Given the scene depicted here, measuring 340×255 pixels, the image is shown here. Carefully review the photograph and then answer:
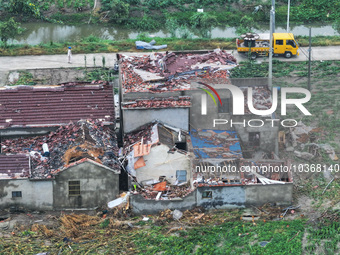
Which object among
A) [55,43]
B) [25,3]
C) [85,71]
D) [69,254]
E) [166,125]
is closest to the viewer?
[69,254]

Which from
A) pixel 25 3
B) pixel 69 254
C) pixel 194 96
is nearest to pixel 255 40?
pixel 194 96

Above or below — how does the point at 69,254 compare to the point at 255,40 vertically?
below

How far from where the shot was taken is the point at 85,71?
148 feet

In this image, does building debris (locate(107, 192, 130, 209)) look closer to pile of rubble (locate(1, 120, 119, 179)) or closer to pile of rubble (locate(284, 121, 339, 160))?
pile of rubble (locate(1, 120, 119, 179))

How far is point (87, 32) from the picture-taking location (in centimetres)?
5356

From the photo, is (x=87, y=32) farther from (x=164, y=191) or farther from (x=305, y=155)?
(x=164, y=191)

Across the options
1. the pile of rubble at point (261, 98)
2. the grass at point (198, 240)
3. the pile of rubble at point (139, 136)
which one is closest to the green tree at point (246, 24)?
the pile of rubble at point (261, 98)

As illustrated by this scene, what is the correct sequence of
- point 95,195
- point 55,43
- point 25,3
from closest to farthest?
point 95,195 → point 55,43 → point 25,3

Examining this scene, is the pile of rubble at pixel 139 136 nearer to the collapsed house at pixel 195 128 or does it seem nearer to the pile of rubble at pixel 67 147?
the collapsed house at pixel 195 128

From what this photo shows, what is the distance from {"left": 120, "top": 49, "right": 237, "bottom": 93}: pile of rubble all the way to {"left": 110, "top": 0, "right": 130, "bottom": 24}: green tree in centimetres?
1752

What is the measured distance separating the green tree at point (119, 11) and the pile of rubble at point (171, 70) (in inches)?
690

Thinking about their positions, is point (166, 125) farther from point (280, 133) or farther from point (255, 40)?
point (255, 40)

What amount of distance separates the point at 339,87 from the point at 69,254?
69.9ft

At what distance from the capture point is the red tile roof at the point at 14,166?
96.6 ft
